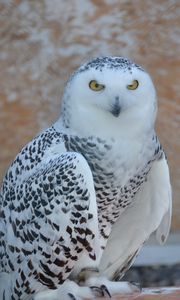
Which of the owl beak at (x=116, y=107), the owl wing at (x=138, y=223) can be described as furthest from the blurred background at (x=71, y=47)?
the owl beak at (x=116, y=107)

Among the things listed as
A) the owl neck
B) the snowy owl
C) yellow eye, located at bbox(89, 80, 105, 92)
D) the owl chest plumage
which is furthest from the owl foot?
yellow eye, located at bbox(89, 80, 105, 92)

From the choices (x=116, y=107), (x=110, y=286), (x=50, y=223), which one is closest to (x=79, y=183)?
(x=50, y=223)

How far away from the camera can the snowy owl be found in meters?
3.53

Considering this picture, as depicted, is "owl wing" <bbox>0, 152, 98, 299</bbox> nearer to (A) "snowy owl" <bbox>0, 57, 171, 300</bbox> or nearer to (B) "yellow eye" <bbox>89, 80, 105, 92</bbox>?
(A) "snowy owl" <bbox>0, 57, 171, 300</bbox>

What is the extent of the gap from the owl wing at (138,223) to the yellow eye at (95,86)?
0.42 meters

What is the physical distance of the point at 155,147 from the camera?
3721 millimetres

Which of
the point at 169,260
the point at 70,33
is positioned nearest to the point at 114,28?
the point at 70,33

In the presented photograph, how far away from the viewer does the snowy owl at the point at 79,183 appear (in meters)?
3.53

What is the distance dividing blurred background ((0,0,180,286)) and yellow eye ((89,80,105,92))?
1.84m

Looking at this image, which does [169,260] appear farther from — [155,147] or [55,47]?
[155,147]

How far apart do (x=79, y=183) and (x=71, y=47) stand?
2.02m

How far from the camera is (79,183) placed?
351cm

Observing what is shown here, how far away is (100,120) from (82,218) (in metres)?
0.33

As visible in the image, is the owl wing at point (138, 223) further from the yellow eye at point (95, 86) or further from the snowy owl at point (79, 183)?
the yellow eye at point (95, 86)
